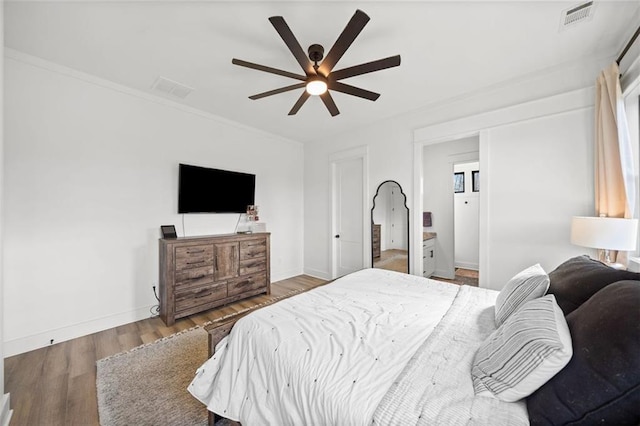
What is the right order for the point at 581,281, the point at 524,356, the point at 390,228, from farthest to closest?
1. the point at 390,228
2. the point at 581,281
3. the point at 524,356

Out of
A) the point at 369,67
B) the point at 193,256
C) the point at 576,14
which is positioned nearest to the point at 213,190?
the point at 193,256

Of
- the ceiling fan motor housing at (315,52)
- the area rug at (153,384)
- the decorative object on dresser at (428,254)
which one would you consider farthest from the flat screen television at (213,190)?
the decorative object on dresser at (428,254)

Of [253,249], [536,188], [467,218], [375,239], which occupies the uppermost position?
[536,188]

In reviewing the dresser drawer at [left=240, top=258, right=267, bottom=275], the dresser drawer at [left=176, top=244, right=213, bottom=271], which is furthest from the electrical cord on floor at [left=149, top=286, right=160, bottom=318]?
the dresser drawer at [left=240, top=258, right=267, bottom=275]

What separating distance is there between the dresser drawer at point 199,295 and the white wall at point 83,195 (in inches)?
18.5

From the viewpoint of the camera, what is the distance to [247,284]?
358 centimetres

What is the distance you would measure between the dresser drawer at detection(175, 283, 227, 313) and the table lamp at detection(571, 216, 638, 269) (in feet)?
12.3

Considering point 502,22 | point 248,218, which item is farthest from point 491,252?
point 248,218

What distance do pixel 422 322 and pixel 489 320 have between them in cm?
40

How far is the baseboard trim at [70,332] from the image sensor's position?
2242 mm

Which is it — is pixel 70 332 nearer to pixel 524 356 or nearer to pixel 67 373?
pixel 67 373

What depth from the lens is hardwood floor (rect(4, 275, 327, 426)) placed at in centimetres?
161

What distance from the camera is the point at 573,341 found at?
2.73 ft

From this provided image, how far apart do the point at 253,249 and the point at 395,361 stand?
289 centimetres
